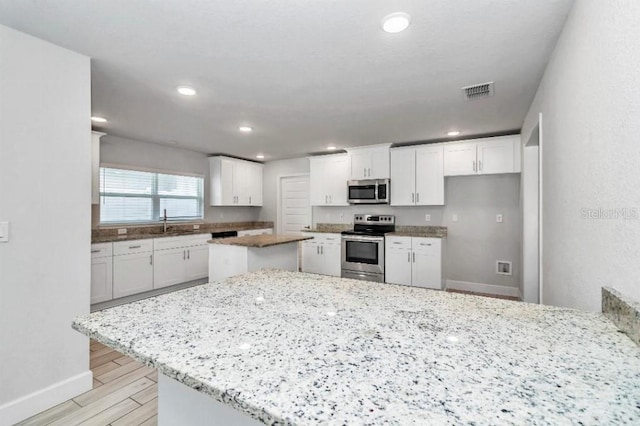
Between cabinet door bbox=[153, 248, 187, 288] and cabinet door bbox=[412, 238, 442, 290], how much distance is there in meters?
3.47

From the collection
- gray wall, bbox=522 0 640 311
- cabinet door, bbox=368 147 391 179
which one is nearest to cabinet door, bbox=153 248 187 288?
cabinet door, bbox=368 147 391 179

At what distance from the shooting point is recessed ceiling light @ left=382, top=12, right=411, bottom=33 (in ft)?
5.34

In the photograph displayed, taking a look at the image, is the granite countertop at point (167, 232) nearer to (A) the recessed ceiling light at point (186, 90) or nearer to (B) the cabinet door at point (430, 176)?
(A) the recessed ceiling light at point (186, 90)

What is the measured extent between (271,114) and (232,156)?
282 centimetres

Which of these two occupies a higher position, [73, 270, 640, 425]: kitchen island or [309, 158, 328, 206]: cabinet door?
[309, 158, 328, 206]: cabinet door

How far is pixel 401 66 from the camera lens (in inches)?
87.1

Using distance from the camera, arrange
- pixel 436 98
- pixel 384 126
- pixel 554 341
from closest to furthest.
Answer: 1. pixel 554 341
2. pixel 436 98
3. pixel 384 126

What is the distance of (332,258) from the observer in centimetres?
504

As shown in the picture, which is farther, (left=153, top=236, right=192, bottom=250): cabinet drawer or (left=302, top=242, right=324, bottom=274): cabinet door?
(left=302, top=242, right=324, bottom=274): cabinet door

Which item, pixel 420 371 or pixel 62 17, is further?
pixel 62 17

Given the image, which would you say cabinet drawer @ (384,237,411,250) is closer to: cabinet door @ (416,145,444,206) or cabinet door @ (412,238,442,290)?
cabinet door @ (412,238,442,290)

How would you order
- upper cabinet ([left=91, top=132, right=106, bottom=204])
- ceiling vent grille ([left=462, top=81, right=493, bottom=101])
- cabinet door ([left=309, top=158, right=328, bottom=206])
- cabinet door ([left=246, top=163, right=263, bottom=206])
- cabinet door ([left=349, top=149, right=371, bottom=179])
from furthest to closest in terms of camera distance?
1. cabinet door ([left=246, top=163, right=263, bottom=206])
2. cabinet door ([left=309, top=158, right=328, bottom=206])
3. cabinet door ([left=349, top=149, right=371, bottom=179])
4. upper cabinet ([left=91, top=132, right=106, bottom=204])
5. ceiling vent grille ([left=462, top=81, right=493, bottom=101])

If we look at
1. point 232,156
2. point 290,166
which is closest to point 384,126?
point 290,166

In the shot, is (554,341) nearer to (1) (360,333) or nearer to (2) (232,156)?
(1) (360,333)
